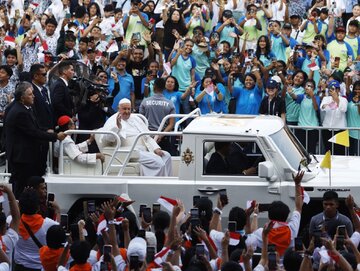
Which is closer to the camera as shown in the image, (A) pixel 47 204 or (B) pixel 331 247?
(B) pixel 331 247

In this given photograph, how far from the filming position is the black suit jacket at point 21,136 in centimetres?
1866

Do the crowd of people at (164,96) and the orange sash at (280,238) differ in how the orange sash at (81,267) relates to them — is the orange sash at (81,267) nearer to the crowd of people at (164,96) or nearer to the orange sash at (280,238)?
the crowd of people at (164,96)

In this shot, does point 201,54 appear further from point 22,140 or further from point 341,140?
point 22,140

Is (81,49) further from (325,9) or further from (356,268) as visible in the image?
(356,268)

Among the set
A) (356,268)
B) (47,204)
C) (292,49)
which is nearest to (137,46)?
(292,49)

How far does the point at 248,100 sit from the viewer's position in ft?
78.0

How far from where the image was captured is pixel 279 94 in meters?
23.7

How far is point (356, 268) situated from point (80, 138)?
300 inches

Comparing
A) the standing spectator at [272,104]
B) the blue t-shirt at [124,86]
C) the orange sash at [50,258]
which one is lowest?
the orange sash at [50,258]

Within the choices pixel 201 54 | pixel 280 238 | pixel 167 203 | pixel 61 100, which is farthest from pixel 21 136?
pixel 201 54

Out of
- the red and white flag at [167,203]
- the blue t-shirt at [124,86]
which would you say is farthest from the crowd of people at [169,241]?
the blue t-shirt at [124,86]

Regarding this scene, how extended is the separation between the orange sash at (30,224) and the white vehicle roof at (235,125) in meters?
3.64

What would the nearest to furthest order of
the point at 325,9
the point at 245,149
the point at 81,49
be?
1. the point at 245,149
2. the point at 81,49
3. the point at 325,9

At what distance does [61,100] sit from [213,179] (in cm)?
277
